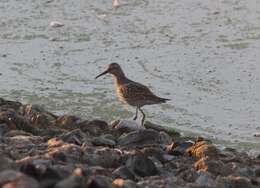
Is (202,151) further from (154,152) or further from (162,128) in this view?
(162,128)

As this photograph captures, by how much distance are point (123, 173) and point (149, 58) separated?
5.97 m

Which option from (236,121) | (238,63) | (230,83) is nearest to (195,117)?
(236,121)

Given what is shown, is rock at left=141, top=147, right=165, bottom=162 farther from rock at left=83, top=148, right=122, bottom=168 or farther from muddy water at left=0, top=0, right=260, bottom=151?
muddy water at left=0, top=0, right=260, bottom=151

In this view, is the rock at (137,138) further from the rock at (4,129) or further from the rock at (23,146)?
the rock at (4,129)

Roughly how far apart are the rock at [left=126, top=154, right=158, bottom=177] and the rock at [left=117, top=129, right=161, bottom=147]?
1030mm

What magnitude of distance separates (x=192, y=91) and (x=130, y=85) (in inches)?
42.2

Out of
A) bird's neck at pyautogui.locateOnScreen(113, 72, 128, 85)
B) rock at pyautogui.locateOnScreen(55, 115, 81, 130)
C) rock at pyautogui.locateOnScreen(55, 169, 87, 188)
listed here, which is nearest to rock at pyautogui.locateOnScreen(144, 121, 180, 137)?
rock at pyautogui.locateOnScreen(55, 115, 81, 130)

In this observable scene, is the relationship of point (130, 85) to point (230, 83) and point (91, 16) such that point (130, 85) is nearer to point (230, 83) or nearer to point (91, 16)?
point (230, 83)

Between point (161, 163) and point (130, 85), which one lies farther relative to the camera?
point (130, 85)

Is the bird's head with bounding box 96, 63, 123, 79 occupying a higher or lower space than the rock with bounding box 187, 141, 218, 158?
higher

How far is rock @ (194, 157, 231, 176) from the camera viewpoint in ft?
20.4

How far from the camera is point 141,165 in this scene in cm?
593

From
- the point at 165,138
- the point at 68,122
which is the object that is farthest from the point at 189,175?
the point at 68,122

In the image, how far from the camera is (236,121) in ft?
31.3
